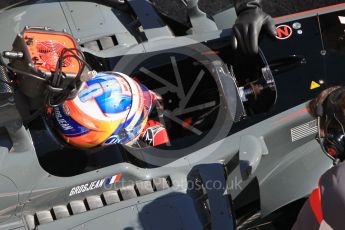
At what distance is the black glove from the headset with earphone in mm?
1215

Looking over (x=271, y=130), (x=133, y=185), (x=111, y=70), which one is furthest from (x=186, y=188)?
(x=111, y=70)

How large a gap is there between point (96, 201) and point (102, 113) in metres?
0.59

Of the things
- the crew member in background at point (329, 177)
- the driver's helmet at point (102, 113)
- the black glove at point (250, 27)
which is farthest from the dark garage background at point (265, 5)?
the crew member in background at point (329, 177)

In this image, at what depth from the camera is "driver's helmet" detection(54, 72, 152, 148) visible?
12.8 feet

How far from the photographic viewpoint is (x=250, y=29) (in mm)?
4582

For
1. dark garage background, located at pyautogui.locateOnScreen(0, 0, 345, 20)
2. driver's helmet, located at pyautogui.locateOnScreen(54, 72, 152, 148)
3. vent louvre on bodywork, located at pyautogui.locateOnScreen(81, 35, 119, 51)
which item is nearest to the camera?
driver's helmet, located at pyautogui.locateOnScreen(54, 72, 152, 148)

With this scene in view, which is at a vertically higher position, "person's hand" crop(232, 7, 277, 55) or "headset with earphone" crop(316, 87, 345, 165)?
"person's hand" crop(232, 7, 277, 55)

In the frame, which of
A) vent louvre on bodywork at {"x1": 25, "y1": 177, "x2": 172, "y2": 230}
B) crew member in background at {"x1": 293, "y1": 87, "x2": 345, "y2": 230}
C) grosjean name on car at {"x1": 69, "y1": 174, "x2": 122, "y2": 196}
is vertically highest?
crew member in background at {"x1": 293, "y1": 87, "x2": 345, "y2": 230}

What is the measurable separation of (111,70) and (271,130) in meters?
1.23

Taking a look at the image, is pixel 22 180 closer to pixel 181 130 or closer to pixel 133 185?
pixel 133 185

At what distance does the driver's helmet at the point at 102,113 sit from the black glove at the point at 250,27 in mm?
966

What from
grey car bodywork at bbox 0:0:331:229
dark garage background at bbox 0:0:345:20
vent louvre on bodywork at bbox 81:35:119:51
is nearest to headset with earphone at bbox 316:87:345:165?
grey car bodywork at bbox 0:0:331:229

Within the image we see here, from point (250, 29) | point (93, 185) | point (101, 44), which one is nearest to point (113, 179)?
point (93, 185)

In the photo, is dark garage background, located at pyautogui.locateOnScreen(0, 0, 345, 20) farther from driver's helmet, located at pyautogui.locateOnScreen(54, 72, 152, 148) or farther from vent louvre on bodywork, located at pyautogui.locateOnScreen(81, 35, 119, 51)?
driver's helmet, located at pyautogui.locateOnScreen(54, 72, 152, 148)
